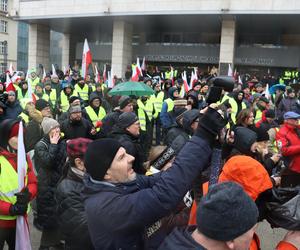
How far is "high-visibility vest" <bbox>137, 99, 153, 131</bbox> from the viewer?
32.6 ft

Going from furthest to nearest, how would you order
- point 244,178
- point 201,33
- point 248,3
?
point 201,33, point 248,3, point 244,178

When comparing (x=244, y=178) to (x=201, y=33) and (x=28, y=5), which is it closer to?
(x=201, y=33)

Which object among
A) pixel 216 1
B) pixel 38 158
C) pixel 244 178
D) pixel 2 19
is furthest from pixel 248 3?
pixel 2 19

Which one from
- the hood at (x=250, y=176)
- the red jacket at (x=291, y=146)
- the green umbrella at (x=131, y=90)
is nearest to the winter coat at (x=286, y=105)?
the green umbrella at (x=131, y=90)

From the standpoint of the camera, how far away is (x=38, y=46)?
3412cm

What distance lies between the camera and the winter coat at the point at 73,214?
290cm

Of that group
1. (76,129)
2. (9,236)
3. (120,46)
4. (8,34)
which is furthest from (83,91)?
(8,34)

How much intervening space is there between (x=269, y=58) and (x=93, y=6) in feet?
43.4

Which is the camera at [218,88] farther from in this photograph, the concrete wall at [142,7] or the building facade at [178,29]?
the concrete wall at [142,7]

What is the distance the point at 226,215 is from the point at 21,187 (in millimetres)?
2222

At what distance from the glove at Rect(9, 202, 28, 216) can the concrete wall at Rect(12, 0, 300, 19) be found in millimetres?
23074

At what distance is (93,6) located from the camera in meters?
28.9

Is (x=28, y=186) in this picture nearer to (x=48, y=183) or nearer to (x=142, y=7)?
(x=48, y=183)

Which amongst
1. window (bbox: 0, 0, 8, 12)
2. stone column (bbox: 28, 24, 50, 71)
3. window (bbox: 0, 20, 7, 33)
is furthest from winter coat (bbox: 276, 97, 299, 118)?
window (bbox: 0, 0, 8, 12)
